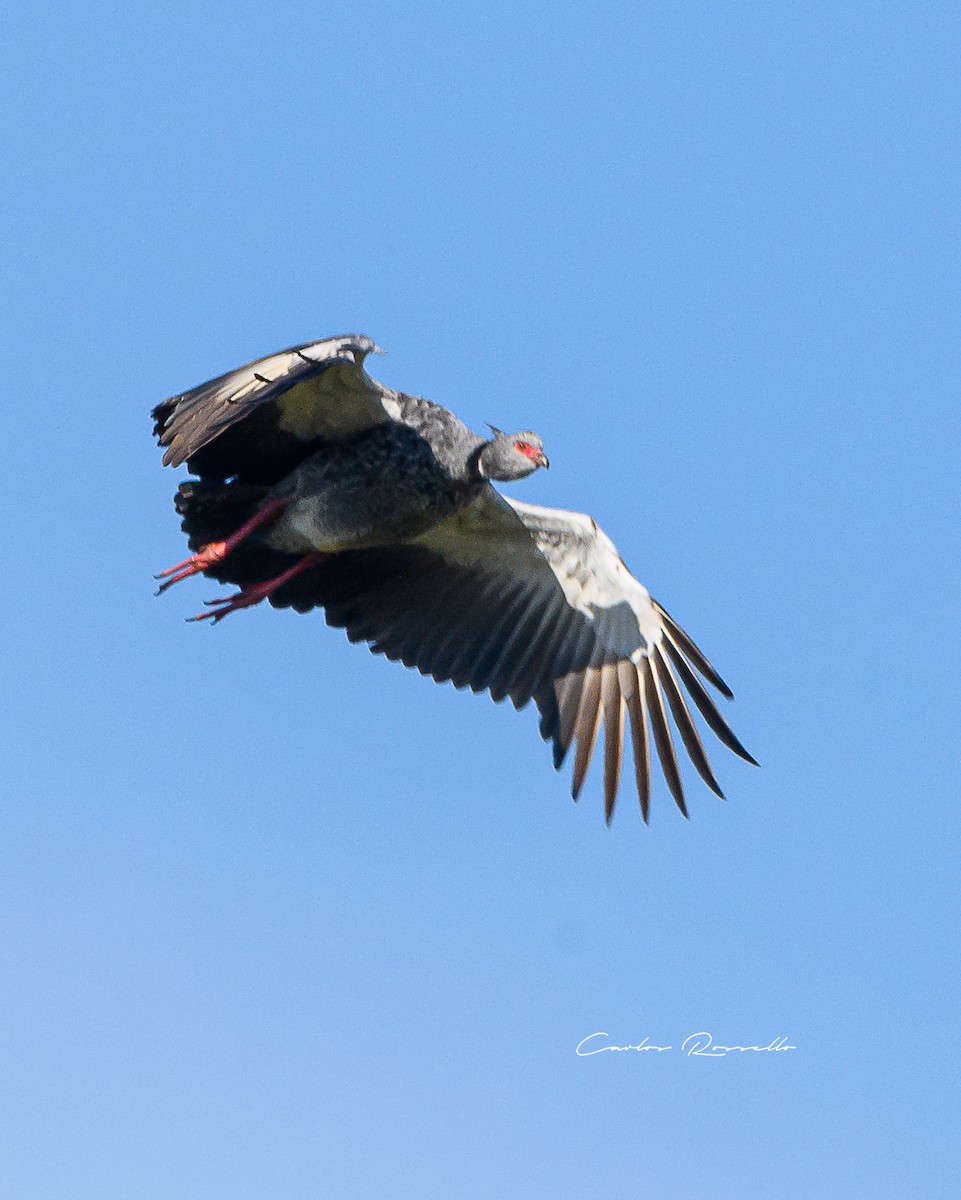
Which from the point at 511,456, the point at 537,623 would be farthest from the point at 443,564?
the point at 511,456

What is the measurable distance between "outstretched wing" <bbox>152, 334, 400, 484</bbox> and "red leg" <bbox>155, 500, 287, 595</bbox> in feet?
0.75

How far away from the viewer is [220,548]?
978 centimetres

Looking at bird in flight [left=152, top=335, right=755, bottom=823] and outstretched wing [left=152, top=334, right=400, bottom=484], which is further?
bird in flight [left=152, top=335, right=755, bottom=823]

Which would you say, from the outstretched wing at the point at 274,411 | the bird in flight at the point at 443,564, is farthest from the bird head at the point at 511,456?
the outstretched wing at the point at 274,411

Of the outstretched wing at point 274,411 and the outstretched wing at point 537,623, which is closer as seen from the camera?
the outstretched wing at point 274,411

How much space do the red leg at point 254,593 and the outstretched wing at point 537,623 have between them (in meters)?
0.21

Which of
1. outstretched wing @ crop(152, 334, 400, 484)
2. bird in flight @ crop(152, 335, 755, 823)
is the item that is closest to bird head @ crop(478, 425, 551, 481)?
bird in flight @ crop(152, 335, 755, 823)

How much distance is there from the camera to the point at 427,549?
10641 millimetres

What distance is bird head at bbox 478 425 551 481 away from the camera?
30.9 feet

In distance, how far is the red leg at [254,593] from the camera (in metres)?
9.94

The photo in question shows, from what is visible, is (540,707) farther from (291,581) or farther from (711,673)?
(291,581)

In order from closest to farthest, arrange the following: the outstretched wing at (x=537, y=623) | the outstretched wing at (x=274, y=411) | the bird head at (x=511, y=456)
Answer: the outstretched wing at (x=274, y=411) → the bird head at (x=511, y=456) → the outstretched wing at (x=537, y=623)

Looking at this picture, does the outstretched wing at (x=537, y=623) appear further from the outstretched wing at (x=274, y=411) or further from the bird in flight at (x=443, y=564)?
the outstretched wing at (x=274, y=411)

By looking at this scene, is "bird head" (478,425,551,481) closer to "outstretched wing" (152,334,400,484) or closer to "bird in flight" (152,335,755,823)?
"bird in flight" (152,335,755,823)
